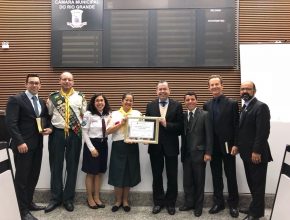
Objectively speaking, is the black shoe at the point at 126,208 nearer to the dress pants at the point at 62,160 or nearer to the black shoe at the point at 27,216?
the dress pants at the point at 62,160

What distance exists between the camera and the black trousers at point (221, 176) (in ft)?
11.3

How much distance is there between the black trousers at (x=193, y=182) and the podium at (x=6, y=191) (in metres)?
1.91

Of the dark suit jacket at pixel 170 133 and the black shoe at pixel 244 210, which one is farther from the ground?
the dark suit jacket at pixel 170 133

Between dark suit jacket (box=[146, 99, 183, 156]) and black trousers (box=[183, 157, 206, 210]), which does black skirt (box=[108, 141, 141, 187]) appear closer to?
dark suit jacket (box=[146, 99, 183, 156])

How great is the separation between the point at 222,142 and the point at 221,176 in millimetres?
424

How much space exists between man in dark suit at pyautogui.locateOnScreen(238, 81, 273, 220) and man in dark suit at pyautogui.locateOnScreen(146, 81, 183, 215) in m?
0.69

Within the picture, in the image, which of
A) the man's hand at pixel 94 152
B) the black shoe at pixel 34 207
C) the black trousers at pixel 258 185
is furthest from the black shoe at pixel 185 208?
the black shoe at pixel 34 207

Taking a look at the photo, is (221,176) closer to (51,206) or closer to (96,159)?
(96,159)

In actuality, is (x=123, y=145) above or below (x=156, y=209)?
above

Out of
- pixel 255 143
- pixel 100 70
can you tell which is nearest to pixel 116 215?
pixel 255 143

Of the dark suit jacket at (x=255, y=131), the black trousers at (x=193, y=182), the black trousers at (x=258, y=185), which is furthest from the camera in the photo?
the black trousers at (x=193, y=182)

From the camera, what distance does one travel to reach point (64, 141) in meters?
3.54

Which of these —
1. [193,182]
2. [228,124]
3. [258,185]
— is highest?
[228,124]

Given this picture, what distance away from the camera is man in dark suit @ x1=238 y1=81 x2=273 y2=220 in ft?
9.92
